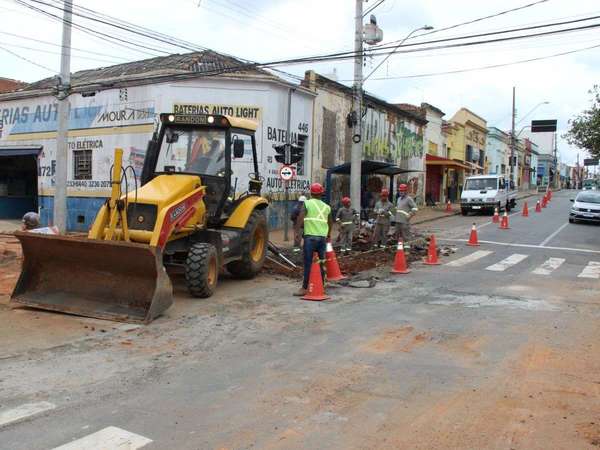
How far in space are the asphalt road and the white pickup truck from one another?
2204cm

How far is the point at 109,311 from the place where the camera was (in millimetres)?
7926

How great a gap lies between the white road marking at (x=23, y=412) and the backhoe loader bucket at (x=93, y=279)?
274 cm

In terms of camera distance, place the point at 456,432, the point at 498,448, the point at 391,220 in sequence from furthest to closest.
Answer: the point at 391,220 < the point at 456,432 < the point at 498,448

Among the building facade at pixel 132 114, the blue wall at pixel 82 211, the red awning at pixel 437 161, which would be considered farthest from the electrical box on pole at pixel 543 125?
the blue wall at pixel 82 211

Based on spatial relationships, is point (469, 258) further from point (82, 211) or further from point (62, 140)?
point (82, 211)

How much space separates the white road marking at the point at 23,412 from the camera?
463 cm

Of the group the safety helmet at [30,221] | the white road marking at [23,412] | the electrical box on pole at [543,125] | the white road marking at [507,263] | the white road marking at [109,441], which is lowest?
the white road marking at [23,412]

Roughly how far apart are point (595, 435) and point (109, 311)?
5991 mm

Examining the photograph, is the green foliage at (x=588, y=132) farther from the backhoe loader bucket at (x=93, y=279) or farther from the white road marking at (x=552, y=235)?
the backhoe loader bucket at (x=93, y=279)

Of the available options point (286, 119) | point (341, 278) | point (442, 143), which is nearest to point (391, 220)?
point (341, 278)

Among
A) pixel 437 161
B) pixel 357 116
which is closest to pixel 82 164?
pixel 357 116

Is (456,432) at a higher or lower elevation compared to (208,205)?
lower

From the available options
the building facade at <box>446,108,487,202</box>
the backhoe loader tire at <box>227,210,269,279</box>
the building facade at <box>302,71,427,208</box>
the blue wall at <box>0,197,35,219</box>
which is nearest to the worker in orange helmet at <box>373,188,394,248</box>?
the backhoe loader tire at <box>227,210,269,279</box>

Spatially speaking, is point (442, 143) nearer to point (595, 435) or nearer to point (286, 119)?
point (286, 119)
